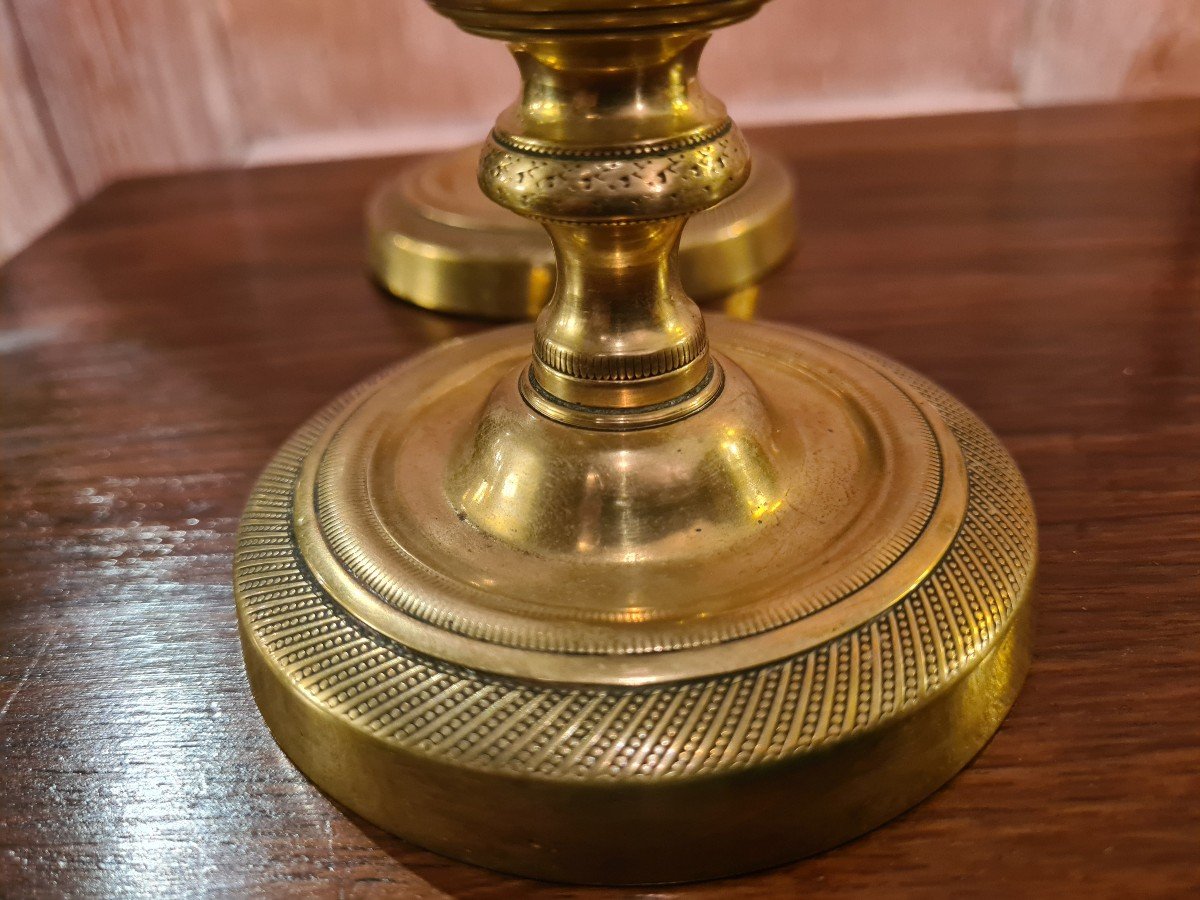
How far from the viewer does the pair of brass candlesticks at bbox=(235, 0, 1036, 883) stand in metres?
0.36

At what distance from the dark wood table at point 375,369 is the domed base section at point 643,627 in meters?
0.02

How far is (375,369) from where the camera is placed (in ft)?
2.44

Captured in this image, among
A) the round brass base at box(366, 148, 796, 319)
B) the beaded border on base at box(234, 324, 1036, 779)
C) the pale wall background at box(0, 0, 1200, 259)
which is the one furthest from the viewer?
the pale wall background at box(0, 0, 1200, 259)

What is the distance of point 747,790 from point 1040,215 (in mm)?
694

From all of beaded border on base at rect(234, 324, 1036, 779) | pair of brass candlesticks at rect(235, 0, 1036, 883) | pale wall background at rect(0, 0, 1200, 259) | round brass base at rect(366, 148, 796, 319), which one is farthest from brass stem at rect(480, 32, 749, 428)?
pale wall background at rect(0, 0, 1200, 259)

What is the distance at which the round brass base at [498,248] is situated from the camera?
78 centimetres

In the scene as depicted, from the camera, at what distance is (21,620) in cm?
51

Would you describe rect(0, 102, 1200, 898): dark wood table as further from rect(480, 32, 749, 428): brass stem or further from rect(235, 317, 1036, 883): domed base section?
rect(480, 32, 749, 428): brass stem

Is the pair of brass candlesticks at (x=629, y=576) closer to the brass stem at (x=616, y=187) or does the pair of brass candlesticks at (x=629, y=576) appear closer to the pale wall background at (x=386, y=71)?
the brass stem at (x=616, y=187)

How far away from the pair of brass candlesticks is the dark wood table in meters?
0.02

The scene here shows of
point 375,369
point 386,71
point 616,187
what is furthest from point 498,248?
point 386,71

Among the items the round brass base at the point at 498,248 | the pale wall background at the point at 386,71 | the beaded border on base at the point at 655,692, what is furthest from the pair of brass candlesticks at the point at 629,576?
the pale wall background at the point at 386,71

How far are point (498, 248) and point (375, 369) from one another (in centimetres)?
12

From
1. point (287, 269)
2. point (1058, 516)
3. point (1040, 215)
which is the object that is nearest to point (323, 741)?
point (1058, 516)
